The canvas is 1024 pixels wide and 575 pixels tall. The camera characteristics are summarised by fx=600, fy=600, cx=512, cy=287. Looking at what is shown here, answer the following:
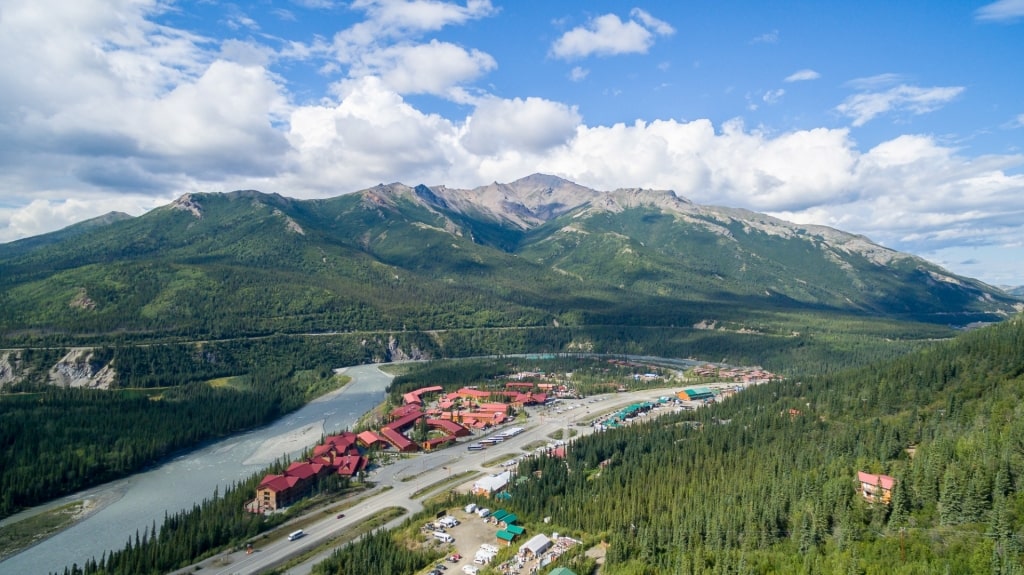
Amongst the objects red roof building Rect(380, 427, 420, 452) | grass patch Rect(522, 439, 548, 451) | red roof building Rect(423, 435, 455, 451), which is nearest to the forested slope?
grass patch Rect(522, 439, 548, 451)

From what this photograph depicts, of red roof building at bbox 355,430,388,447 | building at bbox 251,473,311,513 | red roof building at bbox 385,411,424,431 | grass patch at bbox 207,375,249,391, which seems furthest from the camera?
grass patch at bbox 207,375,249,391

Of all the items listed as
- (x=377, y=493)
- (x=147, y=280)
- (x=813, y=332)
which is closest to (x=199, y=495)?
(x=377, y=493)

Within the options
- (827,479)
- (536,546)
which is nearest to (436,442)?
(536,546)

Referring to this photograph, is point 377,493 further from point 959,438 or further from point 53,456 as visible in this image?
point 959,438

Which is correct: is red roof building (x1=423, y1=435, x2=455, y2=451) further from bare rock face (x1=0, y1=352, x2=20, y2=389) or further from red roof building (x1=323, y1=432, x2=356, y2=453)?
bare rock face (x1=0, y1=352, x2=20, y2=389)

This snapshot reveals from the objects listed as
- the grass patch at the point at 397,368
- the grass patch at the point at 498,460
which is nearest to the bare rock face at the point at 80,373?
the grass patch at the point at 397,368

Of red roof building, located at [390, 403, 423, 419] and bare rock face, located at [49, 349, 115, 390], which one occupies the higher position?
bare rock face, located at [49, 349, 115, 390]

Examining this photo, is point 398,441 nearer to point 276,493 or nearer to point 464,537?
point 276,493
